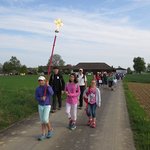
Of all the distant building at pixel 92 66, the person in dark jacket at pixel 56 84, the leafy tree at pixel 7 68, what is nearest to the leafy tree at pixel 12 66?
the leafy tree at pixel 7 68

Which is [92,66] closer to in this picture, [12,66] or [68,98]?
[12,66]

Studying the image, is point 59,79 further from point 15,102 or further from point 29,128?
point 29,128

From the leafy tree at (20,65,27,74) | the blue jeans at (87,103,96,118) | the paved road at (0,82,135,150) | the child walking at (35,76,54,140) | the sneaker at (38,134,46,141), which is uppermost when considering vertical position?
the leafy tree at (20,65,27,74)

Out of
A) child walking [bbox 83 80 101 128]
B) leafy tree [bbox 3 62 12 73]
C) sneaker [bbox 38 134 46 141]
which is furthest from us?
leafy tree [bbox 3 62 12 73]

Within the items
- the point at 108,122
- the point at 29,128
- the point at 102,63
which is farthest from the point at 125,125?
the point at 102,63

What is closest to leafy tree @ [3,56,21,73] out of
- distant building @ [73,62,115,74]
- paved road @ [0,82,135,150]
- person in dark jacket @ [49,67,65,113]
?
distant building @ [73,62,115,74]

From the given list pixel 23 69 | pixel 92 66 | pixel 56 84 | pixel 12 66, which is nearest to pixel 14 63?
pixel 12 66

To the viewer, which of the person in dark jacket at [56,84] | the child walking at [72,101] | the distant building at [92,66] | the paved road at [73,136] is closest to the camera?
the paved road at [73,136]

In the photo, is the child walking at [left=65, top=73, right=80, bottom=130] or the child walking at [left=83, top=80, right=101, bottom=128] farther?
the child walking at [left=83, top=80, right=101, bottom=128]

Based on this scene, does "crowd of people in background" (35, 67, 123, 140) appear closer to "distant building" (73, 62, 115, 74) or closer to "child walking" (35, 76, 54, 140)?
"child walking" (35, 76, 54, 140)

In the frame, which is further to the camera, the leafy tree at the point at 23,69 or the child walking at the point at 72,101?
the leafy tree at the point at 23,69

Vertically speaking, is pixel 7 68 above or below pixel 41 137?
above

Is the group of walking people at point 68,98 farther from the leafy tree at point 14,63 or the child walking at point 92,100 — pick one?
the leafy tree at point 14,63

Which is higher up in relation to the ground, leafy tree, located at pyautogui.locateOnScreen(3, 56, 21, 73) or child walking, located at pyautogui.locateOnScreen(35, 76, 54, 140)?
leafy tree, located at pyautogui.locateOnScreen(3, 56, 21, 73)
